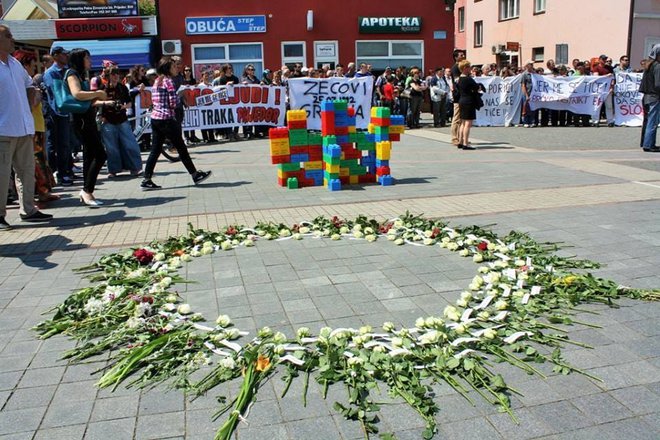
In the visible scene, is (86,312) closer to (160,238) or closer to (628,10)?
(160,238)

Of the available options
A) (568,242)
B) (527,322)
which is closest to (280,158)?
(568,242)

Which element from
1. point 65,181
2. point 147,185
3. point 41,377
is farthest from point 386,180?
point 41,377

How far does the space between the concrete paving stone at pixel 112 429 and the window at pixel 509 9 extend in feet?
116

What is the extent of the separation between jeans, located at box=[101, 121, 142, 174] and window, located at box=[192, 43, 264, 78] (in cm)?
1462

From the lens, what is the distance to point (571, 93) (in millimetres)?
18172

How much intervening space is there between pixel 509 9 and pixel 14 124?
110 ft

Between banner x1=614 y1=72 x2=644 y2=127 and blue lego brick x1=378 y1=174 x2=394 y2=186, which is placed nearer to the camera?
blue lego brick x1=378 y1=174 x2=394 y2=186

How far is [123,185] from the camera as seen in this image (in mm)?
9664

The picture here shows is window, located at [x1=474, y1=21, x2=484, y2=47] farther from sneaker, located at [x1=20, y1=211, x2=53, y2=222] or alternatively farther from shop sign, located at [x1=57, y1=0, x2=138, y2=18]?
sneaker, located at [x1=20, y1=211, x2=53, y2=222]

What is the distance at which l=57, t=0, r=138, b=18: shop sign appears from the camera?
82.2 ft

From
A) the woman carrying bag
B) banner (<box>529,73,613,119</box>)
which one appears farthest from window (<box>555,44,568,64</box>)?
the woman carrying bag

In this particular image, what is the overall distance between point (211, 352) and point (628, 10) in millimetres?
26966

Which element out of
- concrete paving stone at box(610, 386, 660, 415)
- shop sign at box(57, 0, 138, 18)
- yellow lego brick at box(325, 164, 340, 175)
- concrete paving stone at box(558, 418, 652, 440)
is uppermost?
shop sign at box(57, 0, 138, 18)

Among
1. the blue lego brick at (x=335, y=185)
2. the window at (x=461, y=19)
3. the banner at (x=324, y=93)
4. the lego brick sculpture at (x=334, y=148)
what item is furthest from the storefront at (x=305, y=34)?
the window at (x=461, y=19)
